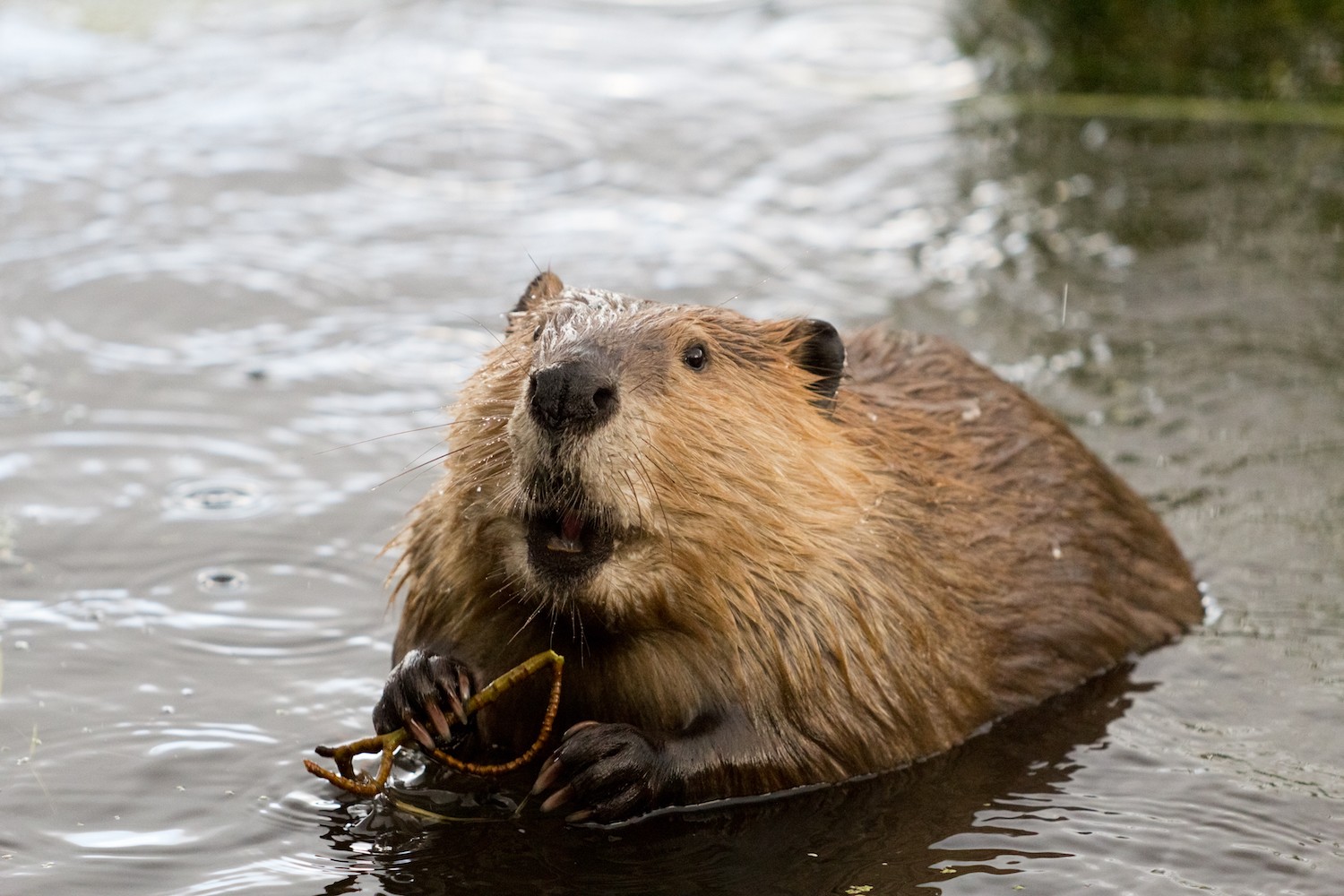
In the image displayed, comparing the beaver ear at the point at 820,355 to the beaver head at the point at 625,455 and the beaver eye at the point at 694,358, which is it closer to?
the beaver head at the point at 625,455

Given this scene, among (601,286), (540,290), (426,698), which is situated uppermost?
(601,286)

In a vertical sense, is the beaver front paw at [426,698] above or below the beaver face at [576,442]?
below

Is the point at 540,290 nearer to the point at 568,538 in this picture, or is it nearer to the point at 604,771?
the point at 568,538

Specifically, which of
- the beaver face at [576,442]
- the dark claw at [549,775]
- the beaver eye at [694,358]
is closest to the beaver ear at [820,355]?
the beaver eye at [694,358]

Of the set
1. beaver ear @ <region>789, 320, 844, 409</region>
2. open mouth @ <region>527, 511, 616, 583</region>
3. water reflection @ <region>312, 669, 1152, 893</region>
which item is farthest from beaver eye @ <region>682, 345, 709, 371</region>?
water reflection @ <region>312, 669, 1152, 893</region>

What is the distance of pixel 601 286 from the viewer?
6762 millimetres

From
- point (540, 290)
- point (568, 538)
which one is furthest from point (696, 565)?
point (540, 290)

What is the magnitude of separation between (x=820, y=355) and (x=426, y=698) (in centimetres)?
109

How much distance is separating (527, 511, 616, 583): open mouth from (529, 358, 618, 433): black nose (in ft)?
0.79

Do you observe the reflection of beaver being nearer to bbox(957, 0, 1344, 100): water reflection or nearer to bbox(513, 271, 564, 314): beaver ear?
bbox(513, 271, 564, 314): beaver ear

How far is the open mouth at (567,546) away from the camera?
3.38 m

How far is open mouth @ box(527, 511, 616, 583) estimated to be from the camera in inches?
133

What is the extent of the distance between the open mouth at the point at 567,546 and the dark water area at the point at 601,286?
580 mm

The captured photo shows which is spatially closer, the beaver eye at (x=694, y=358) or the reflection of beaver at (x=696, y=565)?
the reflection of beaver at (x=696, y=565)
